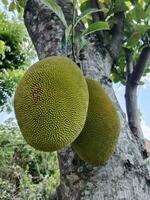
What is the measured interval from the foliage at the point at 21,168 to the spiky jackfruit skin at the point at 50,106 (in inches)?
87.7

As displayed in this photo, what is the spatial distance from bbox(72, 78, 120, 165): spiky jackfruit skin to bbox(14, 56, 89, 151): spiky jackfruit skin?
0.04 m

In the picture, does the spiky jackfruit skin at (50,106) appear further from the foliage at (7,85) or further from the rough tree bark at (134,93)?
the foliage at (7,85)

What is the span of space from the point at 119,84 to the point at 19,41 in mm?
3718

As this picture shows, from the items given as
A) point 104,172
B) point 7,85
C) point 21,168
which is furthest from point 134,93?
point 7,85

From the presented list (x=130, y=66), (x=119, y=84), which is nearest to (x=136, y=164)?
(x=130, y=66)

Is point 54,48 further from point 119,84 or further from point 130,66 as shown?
point 119,84

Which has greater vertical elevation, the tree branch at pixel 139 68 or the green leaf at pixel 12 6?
the tree branch at pixel 139 68

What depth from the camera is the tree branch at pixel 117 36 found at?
1084mm

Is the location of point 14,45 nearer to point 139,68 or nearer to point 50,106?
point 139,68

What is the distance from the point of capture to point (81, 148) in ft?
2.56

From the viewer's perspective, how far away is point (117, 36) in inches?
44.8

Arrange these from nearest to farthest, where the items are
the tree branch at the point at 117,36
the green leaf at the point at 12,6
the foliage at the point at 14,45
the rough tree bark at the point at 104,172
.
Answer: the rough tree bark at the point at 104,172
the tree branch at the point at 117,36
the green leaf at the point at 12,6
the foliage at the point at 14,45

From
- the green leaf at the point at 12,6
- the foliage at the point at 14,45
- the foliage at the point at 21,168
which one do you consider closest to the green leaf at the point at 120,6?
the green leaf at the point at 12,6

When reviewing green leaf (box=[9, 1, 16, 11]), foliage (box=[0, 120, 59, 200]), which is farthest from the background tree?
foliage (box=[0, 120, 59, 200])
